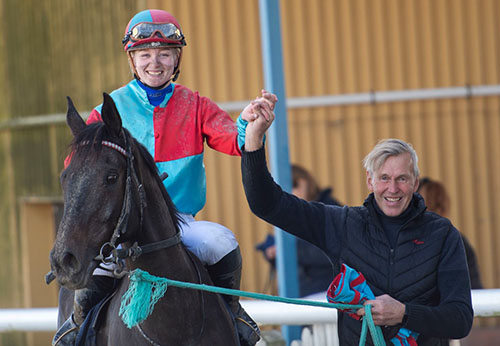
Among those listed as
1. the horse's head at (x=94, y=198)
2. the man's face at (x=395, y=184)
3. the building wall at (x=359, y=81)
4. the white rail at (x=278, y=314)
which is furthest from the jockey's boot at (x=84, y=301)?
the building wall at (x=359, y=81)

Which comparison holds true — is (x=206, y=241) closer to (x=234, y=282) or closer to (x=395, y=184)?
(x=234, y=282)

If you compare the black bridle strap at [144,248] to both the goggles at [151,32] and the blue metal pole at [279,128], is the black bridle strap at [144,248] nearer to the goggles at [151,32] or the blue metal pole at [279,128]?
the goggles at [151,32]

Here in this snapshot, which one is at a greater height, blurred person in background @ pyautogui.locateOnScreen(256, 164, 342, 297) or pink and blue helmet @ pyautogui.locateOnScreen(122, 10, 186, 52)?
pink and blue helmet @ pyautogui.locateOnScreen(122, 10, 186, 52)

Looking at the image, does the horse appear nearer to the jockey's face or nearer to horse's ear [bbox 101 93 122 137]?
horse's ear [bbox 101 93 122 137]

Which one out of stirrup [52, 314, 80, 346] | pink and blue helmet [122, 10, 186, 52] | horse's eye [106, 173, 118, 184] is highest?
Result: pink and blue helmet [122, 10, 186, 52]

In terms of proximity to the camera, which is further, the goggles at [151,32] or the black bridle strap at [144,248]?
the goggles at [151,32]

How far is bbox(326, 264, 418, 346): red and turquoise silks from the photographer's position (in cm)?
265

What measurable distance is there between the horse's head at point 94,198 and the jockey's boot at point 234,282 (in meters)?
0.64

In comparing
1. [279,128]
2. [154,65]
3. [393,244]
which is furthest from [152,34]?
[279,128]

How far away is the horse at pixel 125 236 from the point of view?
8.14ft

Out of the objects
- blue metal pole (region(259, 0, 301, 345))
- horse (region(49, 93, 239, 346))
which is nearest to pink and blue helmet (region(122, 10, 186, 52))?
horse (region(49, 93, 239, 346))

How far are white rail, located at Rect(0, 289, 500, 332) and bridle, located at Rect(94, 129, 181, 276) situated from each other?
5.03ft

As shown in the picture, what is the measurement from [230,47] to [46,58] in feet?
9.35

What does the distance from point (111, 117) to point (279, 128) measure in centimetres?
242
